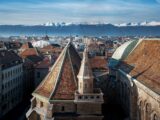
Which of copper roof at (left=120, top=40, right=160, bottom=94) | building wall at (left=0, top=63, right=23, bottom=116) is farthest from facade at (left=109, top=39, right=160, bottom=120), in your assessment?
building wall at (left=0, top=63, right=23, bottom=116)

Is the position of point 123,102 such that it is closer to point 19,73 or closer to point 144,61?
point 144,61

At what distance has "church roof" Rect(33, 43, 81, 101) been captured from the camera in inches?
1825

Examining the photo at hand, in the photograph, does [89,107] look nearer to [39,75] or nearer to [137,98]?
[137,98]

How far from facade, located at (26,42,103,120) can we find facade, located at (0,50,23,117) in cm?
2738

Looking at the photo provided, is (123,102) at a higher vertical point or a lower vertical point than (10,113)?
higher

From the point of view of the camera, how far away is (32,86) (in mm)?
93438

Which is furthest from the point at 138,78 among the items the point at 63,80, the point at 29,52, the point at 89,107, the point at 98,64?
the point at 29,52

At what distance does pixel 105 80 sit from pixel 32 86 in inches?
1068

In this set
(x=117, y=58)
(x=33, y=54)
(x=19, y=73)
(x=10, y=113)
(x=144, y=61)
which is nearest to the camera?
(x=144, y=61)

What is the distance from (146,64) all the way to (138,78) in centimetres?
317

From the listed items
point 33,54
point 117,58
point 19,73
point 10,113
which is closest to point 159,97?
point 117,58

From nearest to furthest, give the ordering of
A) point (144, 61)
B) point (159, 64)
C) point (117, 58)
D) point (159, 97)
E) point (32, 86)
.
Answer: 1. point (159, 97)
2. point (159, 64)
3. point (144, 61)
4. point (117, 58)
5. point (32, 86)

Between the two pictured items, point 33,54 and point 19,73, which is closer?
point 19,73

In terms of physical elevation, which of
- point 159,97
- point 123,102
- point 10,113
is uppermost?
point 159,97
